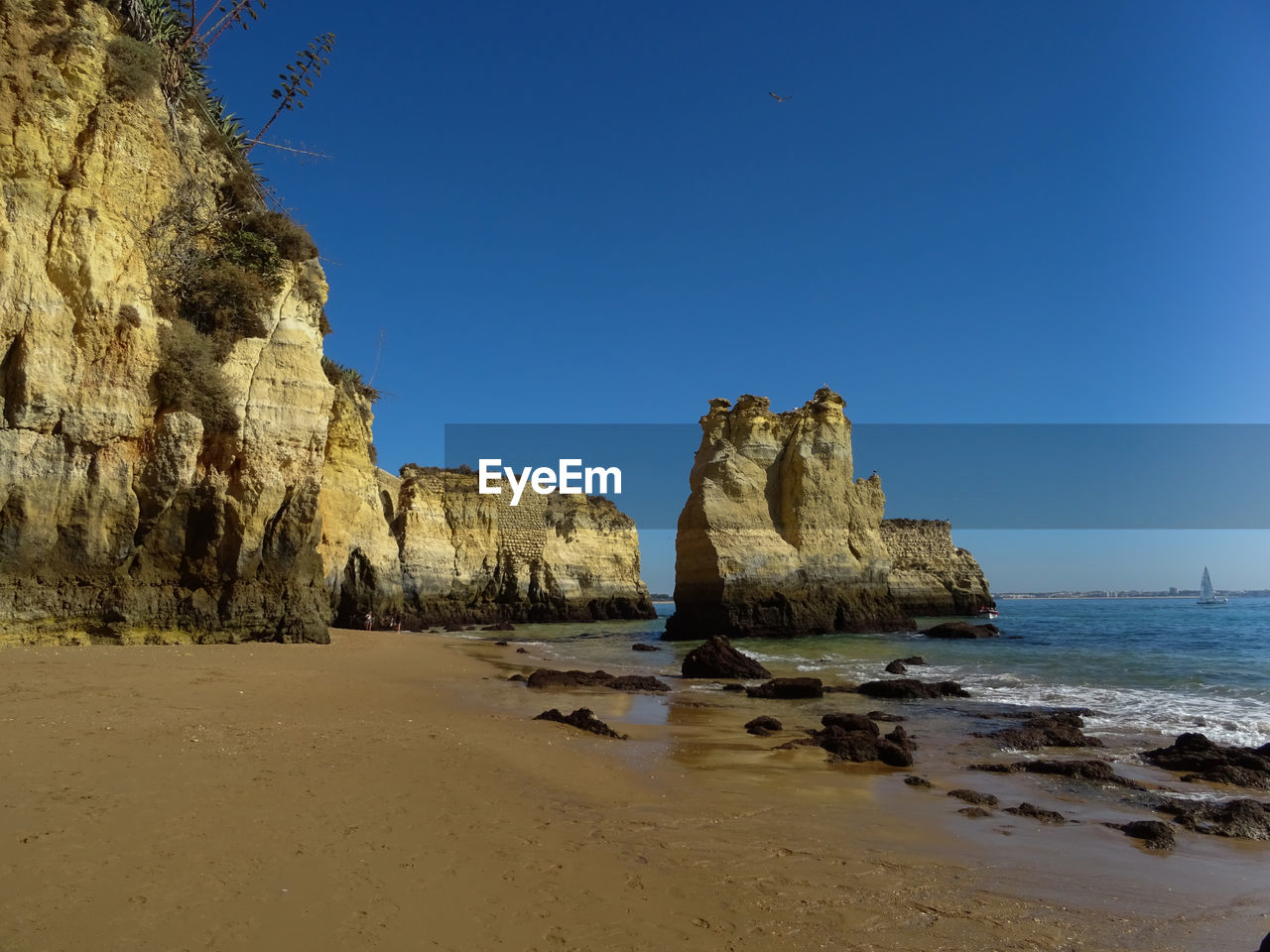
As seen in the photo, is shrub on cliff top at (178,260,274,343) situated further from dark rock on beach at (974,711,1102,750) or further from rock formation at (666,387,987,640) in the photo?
rock formation at (666,387,987,640)

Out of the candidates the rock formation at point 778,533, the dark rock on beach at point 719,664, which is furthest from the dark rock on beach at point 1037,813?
the rock formation at point 778,533

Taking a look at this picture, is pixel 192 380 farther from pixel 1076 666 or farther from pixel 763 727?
pixel 1076 666

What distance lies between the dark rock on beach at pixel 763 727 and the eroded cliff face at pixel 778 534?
57.4ft

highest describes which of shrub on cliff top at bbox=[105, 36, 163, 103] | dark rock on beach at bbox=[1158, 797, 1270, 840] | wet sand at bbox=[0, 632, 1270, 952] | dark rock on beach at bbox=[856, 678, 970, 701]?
shrub on cliff top at bbox=[105, 36, 163, 103]

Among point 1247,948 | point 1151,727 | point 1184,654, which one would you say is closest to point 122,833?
point 1247,948

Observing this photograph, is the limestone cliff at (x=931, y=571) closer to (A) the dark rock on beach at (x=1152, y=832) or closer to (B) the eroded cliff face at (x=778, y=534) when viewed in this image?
(B) the eroded cliff face at (x=778, y=534)

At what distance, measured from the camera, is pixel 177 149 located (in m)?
12.1

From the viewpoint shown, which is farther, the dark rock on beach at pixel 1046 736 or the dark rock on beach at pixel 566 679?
the dark rock on beach at pixel 566 679

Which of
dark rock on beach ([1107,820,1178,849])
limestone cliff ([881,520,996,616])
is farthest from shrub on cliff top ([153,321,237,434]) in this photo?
limestone cliff ([881,520,996,616])

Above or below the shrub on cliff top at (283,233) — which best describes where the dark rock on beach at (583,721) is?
below

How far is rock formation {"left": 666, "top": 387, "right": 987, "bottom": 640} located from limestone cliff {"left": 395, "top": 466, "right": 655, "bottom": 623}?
34.3 ft

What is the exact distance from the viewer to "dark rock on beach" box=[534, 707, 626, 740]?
28.2 feet

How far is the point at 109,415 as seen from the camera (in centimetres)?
1020

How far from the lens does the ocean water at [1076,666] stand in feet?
35.0
